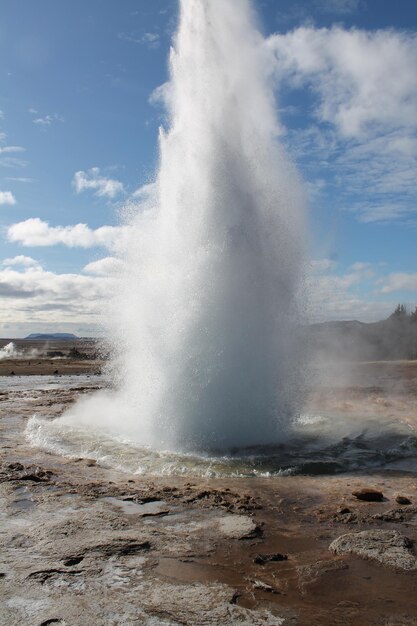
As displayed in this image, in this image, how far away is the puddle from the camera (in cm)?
518

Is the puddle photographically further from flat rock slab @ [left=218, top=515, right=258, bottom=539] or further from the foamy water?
the foamy water

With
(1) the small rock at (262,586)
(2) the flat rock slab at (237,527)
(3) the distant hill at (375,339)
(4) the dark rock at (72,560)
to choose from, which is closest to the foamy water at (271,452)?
(2) the flat rock slab at (237,527)

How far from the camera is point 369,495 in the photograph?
5609 millimetres

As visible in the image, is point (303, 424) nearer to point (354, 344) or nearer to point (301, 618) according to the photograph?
point (301, 618)

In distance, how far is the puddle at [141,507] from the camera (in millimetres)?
5180

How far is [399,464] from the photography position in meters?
7.45

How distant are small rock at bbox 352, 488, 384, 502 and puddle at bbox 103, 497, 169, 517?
2142mm

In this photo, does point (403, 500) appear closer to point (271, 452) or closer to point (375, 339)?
point (271, 452)

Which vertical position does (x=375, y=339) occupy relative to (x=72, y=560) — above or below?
above

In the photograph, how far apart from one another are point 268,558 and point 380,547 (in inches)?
37.9

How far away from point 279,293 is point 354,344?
23.7 m

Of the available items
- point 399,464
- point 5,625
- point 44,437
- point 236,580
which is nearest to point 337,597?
point 236,580

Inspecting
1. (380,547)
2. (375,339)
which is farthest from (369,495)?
(375,339)

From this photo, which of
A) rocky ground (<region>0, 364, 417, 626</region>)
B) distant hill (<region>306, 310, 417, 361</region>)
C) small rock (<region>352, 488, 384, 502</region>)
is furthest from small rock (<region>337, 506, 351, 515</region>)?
distant hill (<region>306, 310, 417, 361</region>)
